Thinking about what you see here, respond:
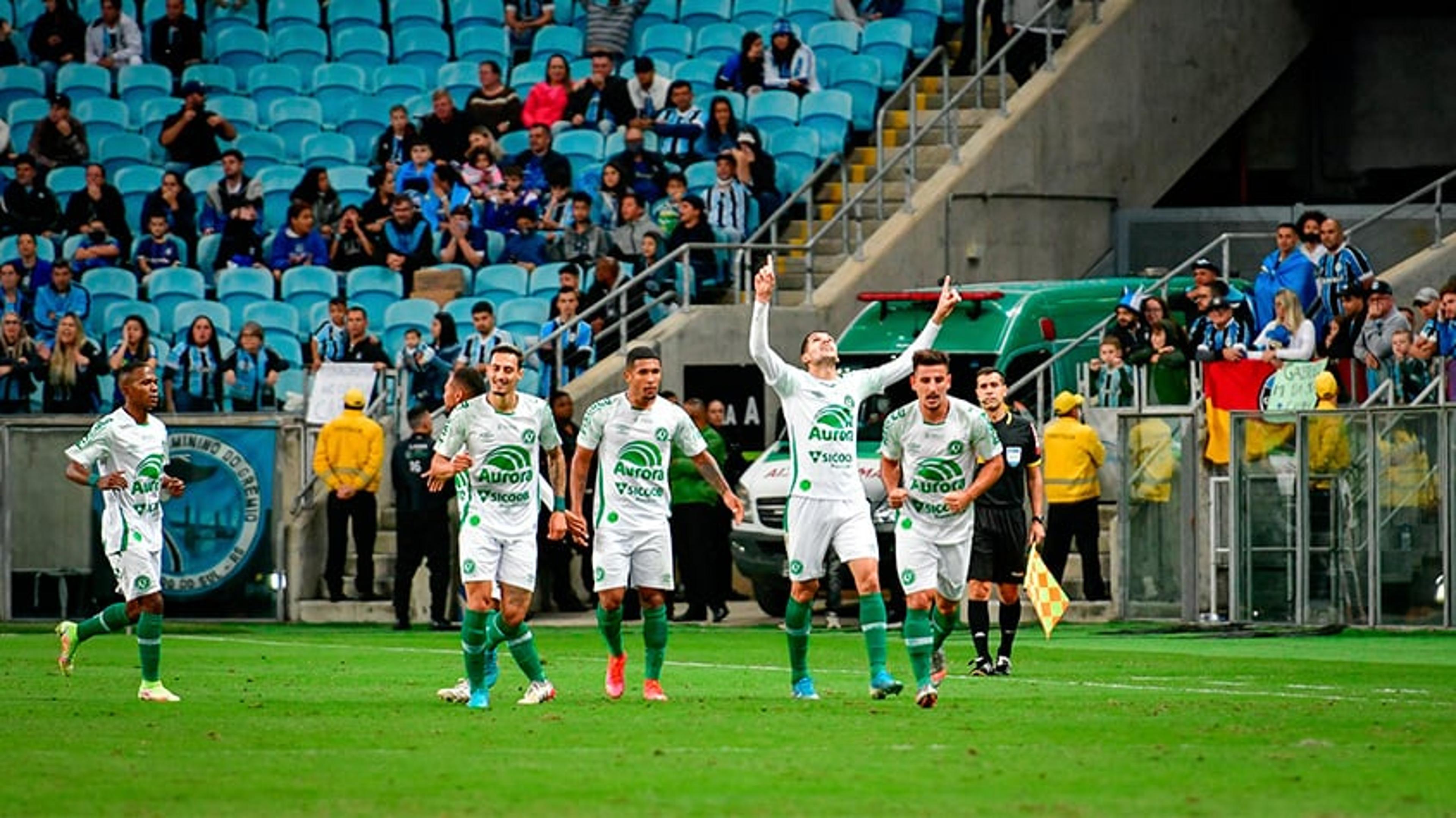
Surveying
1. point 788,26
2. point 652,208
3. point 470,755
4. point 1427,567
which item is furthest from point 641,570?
point 788,26

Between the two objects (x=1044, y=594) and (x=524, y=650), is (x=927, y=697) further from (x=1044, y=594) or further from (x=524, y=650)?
(x=1044, y=594)

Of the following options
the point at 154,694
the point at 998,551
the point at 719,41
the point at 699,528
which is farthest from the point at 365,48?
the point at 154,694

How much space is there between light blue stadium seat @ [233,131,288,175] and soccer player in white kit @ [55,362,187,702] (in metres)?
18.1

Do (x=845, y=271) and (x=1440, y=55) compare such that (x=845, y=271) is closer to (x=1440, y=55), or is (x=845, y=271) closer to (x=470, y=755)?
(x=1440, y=55)

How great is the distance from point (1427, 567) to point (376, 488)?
34.3 feet

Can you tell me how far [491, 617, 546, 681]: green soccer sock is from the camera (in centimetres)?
1669

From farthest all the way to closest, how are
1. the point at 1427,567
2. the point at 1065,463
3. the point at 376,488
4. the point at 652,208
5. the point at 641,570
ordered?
the point at 652,208 → the point at 376,488 → the point at 1065,463 → the point at 1427,567 → the point at 641,570

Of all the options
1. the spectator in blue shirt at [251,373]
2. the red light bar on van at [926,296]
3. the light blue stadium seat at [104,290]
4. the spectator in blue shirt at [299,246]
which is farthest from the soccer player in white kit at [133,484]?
the light blue stadium seat at [104,290]

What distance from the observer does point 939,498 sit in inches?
691

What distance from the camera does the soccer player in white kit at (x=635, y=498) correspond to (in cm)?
1712

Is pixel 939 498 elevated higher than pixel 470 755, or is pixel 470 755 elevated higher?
pixel 939 498

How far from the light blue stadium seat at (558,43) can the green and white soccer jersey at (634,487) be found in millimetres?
19649

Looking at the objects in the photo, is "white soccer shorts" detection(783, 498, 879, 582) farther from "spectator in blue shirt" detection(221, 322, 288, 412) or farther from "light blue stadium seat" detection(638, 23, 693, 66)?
"light blue stadium seat" detection(638, 23, 693, 66)

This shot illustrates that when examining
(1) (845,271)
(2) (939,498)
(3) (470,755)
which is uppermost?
(1) (845,271)
